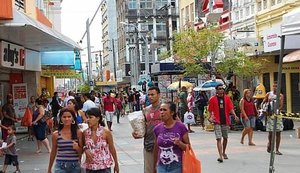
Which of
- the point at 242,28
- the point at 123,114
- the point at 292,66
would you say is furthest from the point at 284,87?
the point at 123,114

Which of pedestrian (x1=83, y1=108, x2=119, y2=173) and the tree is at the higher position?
the tree

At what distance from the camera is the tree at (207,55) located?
26.2 meters

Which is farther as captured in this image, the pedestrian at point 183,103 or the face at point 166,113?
the pedestrian at point 183,103

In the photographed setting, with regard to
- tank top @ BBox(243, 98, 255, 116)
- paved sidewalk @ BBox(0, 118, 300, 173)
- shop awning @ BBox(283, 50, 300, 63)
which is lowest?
paved sidewalk @ BBox(0, 118, 300, 173)

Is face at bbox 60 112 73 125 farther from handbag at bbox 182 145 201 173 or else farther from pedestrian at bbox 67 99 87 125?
pedestrian at bbox 67 99 87 125

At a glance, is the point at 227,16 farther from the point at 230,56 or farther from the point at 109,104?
the point at 109,104

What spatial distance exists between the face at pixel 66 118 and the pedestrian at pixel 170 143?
1.04 meters

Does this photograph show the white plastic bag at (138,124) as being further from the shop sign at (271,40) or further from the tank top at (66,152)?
the shop sign at (271,40)

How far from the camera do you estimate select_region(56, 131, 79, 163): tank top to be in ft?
21.9

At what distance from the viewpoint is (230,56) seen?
87.9 ft

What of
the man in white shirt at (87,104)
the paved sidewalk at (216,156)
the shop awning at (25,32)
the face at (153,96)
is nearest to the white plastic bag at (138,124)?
the face at (153,96)

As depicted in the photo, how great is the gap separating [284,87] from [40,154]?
1638 centimetres

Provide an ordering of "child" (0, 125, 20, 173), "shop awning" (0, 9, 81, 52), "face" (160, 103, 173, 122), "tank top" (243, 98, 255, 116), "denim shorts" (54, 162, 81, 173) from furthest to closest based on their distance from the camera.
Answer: "tank top" (243, 98, 255, 116), "shop awning" (0, 9, 81, 52), "child" (0, 125, 20, 173), "face" (160, 103, 173, 122), "denim shorts" (54, 162, 81, 173)

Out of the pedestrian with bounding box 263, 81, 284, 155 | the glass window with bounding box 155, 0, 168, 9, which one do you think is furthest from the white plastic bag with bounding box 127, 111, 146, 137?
the glass window with bounding box 155, 0, 168, 9
